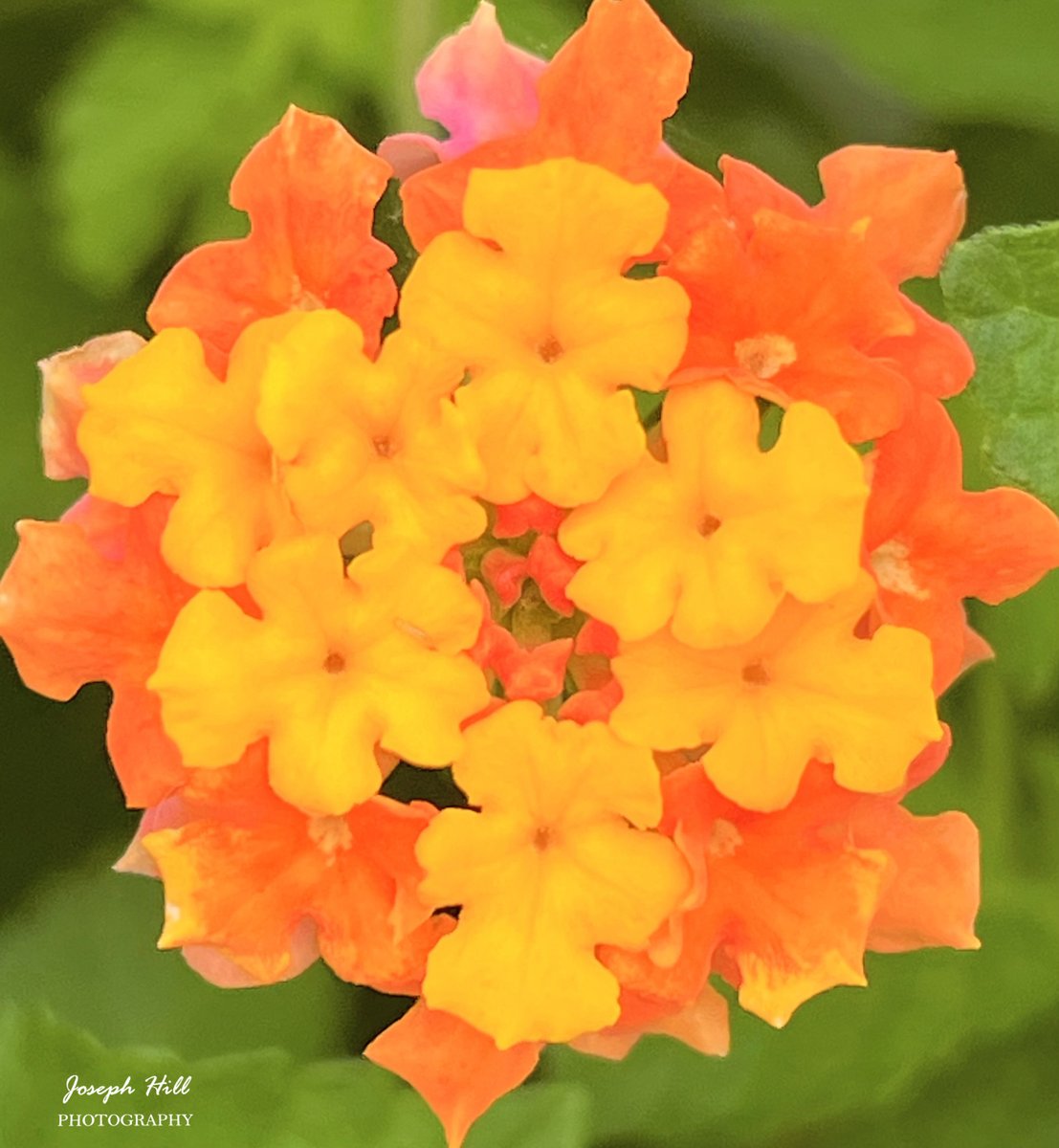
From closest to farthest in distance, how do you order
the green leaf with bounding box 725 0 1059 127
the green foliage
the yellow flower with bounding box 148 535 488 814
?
the yellow flower with bounding box 148 535 488 814 < the green foliage < the green leaf with bounding box 725 0 1059 127

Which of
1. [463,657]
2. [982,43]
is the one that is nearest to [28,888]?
[463,657]

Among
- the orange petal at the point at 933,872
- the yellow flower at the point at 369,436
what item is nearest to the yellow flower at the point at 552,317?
the yellow flower at the point at 369,436

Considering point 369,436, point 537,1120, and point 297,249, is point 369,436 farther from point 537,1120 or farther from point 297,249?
point 537,1120

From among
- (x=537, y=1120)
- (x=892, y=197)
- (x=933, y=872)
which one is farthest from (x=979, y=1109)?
(x=892, y=197)

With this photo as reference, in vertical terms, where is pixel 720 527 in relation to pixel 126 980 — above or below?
above

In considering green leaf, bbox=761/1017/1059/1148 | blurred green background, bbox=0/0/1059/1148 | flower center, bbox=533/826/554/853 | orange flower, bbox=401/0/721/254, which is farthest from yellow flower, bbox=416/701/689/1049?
green leaf, bbox=761/1017/1059/1148

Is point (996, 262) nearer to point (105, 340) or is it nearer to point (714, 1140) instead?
point (105, 340)

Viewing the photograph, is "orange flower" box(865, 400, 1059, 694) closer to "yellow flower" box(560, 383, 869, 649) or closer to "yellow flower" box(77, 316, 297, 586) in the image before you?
"yellow flower" box(560, 383, 869, 649)
